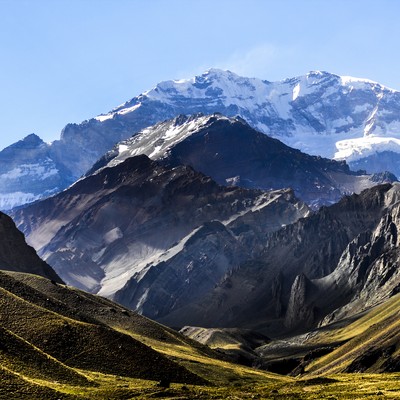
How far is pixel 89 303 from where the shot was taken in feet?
576

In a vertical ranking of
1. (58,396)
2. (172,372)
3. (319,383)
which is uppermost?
(58,396)

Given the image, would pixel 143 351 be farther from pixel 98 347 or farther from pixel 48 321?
pixel 48 321

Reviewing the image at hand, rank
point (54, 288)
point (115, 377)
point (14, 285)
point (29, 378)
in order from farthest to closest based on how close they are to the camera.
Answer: point (54, 288) < point (14, 285) < point (115, 377) < point (29, 378)

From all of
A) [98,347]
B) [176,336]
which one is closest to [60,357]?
[98,347]

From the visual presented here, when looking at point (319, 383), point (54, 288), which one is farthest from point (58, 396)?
point (54, 288)

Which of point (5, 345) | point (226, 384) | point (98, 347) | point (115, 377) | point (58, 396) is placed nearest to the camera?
point (58, 396)

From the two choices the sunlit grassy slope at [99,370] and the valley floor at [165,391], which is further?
the sunlit grassy slope at [99,370]

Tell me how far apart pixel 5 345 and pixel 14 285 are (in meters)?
42.8

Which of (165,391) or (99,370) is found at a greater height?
(99,370)

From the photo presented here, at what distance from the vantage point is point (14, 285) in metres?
141

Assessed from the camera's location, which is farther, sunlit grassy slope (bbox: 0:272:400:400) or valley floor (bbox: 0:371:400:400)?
sunlit grassy slope (bbox: 0:272:400:400)

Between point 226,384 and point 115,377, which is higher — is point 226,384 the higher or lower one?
the lower one

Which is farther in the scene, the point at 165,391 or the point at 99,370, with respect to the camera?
the point at 99,370

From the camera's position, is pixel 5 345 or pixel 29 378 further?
pixel 5 345
